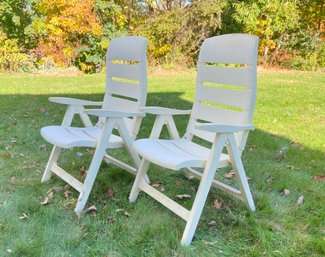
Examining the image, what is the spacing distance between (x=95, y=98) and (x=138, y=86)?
3.58 metres

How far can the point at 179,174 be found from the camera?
3.08 meters

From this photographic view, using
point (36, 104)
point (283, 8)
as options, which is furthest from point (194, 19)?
point (36, 104)

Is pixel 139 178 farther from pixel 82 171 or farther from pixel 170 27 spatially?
pixel 170 27

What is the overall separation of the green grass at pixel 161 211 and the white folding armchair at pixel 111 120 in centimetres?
15

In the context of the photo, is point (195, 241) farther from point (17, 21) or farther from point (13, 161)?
point (17, 21)

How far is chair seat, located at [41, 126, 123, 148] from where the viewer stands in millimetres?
2362

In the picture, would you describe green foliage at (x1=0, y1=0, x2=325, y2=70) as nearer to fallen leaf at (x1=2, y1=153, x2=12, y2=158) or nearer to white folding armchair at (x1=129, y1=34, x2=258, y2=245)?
fallen leaf at (x1=2, y1=153, x2=12, y2=158)

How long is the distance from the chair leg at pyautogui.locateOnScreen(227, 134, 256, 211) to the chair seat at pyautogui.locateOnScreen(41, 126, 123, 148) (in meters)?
0.81

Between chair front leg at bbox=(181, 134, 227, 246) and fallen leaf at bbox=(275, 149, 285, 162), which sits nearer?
chair front leg at bbox=(181, 134, 227, 246)

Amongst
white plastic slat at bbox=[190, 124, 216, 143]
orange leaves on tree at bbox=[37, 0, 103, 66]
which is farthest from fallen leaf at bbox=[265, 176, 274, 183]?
orange leaves on tree at bbox=[37, 0, 103, 66]

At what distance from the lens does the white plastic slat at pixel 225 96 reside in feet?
7.80

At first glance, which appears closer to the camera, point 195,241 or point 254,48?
point 195,241

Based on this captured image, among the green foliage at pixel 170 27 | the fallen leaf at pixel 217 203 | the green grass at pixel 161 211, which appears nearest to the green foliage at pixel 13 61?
the green foliage at pixel 170 27

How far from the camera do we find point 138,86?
9.52 feet
